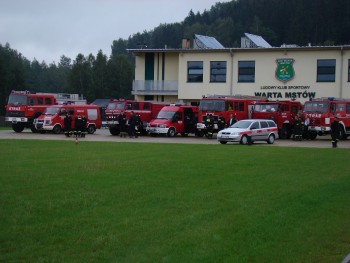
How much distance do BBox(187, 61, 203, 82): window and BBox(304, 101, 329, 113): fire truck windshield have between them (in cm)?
1704

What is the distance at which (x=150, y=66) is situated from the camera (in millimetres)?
58281

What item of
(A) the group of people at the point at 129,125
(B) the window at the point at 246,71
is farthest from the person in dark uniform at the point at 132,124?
(B) the window at the point at 246,71

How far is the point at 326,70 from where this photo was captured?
160 feet

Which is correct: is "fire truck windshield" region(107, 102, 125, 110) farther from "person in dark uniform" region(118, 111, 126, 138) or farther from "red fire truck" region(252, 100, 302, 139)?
"red fire truck" region(252, 100, 302, 139)

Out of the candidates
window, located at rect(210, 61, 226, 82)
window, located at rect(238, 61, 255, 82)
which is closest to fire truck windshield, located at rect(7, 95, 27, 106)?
window, located at rect(210, 61, 226, 82)

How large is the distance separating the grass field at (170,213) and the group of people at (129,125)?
21.2 m

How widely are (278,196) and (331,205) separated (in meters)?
1.25

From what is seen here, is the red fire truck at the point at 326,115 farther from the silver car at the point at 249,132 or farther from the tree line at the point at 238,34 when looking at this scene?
the tree line at the point at 238,34

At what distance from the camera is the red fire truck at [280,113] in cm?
3946

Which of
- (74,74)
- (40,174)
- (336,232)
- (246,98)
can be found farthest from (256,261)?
(74,74)

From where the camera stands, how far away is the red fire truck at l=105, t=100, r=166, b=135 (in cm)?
4133

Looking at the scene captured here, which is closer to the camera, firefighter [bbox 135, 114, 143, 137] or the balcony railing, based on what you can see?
firefighter [bbox 135, 114, 143, 137]

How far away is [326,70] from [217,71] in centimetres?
994

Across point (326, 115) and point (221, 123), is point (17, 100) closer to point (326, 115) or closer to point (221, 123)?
point (221, 123)
